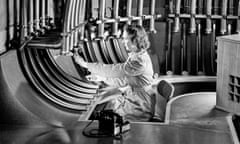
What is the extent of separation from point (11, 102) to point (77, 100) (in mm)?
643

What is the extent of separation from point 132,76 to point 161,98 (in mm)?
351

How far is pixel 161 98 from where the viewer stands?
404 cm

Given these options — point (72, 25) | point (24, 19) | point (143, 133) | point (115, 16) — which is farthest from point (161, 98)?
point (24, 19)

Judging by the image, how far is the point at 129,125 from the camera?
3.00 m

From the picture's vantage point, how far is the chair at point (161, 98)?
363cm

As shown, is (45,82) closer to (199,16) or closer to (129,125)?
(129,125)

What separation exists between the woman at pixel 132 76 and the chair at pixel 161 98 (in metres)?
0.05

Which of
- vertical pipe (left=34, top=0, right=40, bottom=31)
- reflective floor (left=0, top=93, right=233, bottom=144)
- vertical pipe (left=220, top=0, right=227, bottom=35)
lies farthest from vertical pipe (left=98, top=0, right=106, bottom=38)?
vertical pipe (left=220, top=0, right=227, bottom=35)

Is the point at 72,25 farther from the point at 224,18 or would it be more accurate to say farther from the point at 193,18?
the point at 224,18

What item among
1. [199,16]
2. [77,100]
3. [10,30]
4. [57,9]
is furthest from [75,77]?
[199,16]

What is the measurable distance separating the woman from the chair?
0.05 metres

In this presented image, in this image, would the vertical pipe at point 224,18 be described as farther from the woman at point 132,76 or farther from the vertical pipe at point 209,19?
the woman at point 132,76

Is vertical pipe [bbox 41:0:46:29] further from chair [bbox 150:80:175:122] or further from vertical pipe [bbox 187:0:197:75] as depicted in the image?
vertical pipe [bbox 187:0:197:75]

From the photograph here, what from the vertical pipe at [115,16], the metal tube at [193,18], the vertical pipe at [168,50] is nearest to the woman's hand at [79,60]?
the vertical pipe at [115,16]
